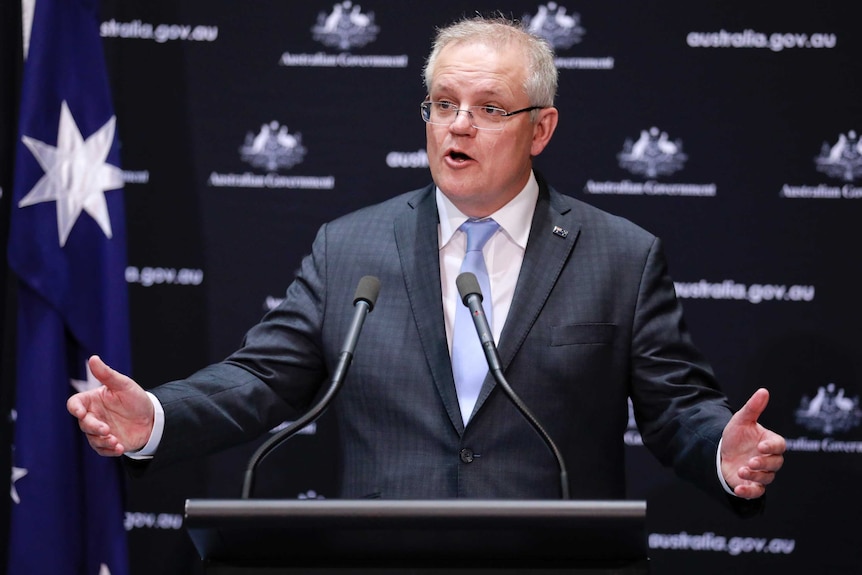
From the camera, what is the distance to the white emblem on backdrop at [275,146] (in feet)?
12.4

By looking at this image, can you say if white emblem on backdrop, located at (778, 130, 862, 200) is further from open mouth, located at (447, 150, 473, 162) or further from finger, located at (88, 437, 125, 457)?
finger, located at (88, 437, 125, 457)

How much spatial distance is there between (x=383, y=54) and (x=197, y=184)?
0.85 metres

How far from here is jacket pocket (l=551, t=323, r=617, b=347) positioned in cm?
268

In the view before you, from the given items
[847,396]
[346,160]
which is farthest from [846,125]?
[346,160]

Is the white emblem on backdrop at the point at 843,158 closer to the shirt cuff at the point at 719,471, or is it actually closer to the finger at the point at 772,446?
the shirt cuff at the point at 719,471

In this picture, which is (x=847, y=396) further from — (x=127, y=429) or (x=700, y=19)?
(x=127, y=429)

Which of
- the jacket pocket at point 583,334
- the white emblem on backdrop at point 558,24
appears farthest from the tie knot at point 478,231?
the white emblem on backdrop at point 558,24

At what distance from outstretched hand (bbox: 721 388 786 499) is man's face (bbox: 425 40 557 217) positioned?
96 cm

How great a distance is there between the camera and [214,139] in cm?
381

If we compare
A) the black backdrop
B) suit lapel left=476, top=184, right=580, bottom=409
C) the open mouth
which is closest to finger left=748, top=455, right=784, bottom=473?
suit lapel left=476, top=184, right=580, bottom=409

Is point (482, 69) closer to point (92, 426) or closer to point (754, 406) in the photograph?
point (754, 406)

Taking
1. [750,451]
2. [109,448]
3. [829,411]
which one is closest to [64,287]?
[109,448]

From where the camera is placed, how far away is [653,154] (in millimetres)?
3701

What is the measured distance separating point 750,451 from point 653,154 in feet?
6.02
